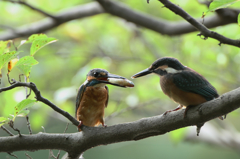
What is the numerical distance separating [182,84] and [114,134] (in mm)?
567

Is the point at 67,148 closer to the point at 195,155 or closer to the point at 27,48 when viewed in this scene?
the point at 27,48

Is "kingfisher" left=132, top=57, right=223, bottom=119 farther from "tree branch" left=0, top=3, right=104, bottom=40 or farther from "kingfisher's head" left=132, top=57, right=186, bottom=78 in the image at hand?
"tree branch" left=0, top=3, right=104, bottom=40

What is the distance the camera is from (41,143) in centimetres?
157

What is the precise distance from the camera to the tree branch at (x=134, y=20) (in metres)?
2.74

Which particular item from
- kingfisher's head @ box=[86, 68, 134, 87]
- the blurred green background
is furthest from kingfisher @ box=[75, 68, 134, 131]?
the blurred green background

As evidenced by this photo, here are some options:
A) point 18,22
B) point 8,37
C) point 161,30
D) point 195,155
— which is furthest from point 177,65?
point 195,155

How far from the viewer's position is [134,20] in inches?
124

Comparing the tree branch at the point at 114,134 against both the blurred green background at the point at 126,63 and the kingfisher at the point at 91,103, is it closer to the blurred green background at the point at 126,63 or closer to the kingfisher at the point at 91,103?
the kingfisher at the point at 91,103

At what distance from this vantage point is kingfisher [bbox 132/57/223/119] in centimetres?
175

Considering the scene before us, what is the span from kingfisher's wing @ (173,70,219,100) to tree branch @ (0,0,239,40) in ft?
3.44

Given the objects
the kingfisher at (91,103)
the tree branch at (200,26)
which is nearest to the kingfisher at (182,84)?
the tree branch at (200,26)

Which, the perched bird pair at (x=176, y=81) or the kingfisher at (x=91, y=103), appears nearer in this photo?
the perched bird pair at (x=176, y=81)

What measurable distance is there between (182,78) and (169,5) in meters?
0.54

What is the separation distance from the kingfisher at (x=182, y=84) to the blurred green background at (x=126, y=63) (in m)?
1.07
